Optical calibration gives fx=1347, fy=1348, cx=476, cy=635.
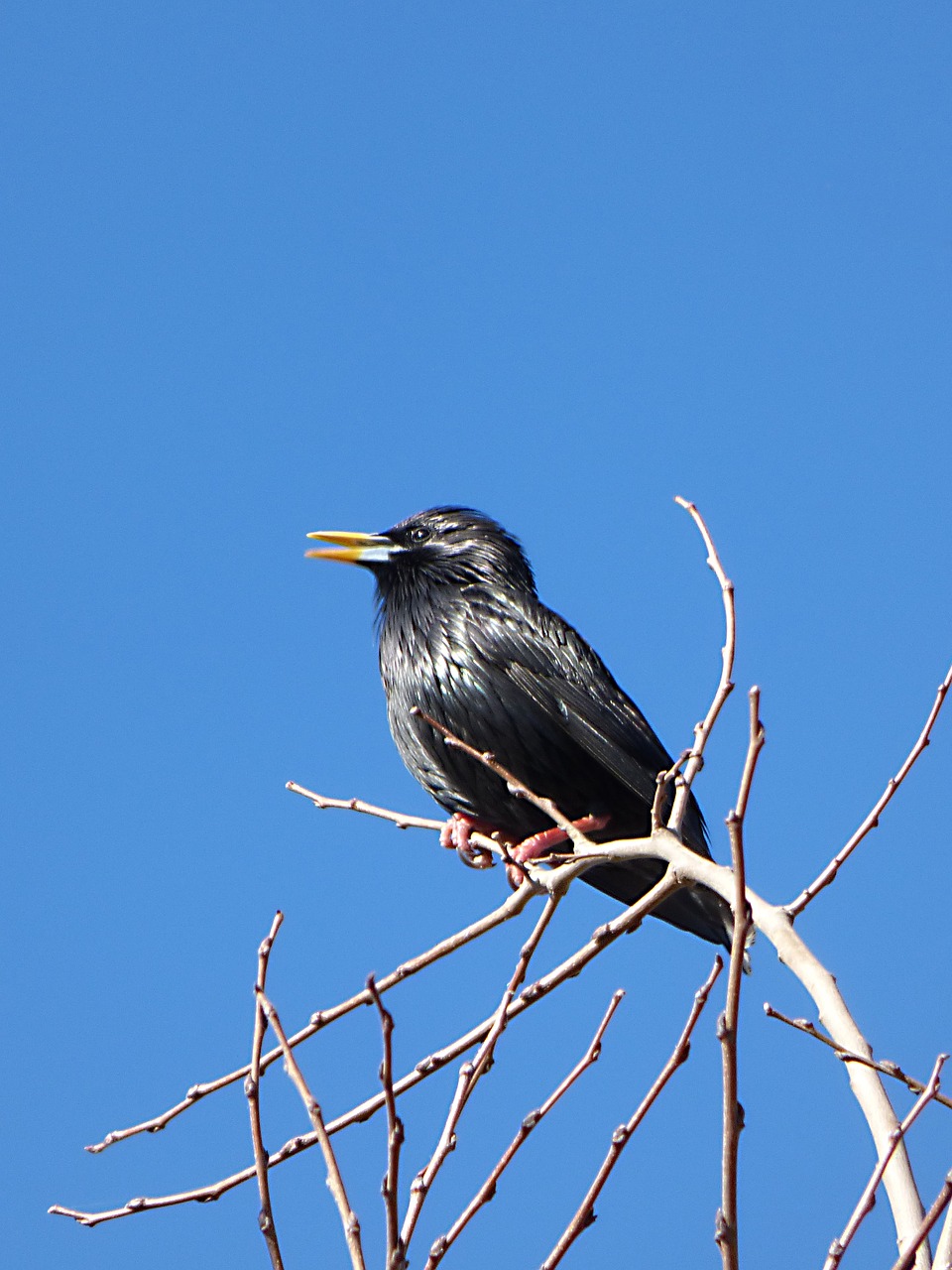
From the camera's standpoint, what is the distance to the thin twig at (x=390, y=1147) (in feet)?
5.46

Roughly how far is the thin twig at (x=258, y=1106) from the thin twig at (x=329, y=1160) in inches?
2.2

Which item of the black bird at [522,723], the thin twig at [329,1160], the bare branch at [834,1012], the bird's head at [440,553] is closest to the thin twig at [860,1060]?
the bare branch at [834,1012]

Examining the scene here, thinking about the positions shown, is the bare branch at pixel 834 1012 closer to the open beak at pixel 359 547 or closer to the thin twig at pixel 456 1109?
the thin twig at pixel 456 1109

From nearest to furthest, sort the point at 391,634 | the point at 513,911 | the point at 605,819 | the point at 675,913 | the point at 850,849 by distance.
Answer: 1. the point at 850,849
2. the point at 513,911
3. the point at 675,913
4. the point at 605,819
5. the point at 391,634

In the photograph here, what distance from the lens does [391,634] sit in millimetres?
4941

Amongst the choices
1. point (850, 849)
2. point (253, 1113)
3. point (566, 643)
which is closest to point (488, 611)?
point (566, 643)

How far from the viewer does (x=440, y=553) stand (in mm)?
5207

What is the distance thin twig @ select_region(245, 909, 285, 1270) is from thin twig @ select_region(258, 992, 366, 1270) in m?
0.06

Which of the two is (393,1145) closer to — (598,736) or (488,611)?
(598,736)

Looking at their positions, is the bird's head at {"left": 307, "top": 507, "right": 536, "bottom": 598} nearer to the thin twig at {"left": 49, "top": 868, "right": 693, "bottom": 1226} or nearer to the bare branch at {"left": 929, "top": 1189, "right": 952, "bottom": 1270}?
the thin twig at {"left": 49, "top": 868, "right": 693, "bottom": 1226}

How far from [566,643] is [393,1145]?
3.21 meters

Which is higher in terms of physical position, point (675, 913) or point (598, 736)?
point (598, 736)

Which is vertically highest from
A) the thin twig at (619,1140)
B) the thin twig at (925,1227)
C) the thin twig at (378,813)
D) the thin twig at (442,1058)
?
the thin twig at (378,813)

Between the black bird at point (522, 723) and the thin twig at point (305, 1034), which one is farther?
the black bird at point (522, 723)
